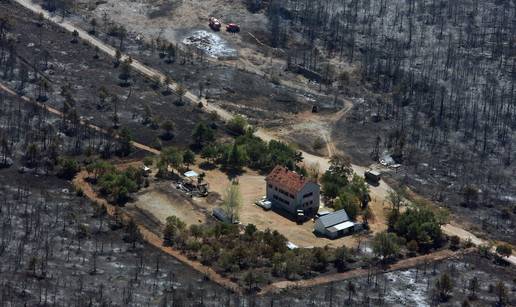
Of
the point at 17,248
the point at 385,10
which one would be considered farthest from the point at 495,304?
the point at 385,10

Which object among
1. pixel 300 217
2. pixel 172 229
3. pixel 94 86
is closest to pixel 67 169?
pixel 172 229

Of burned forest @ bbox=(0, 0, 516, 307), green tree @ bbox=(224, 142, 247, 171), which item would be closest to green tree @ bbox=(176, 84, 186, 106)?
burned forest @ bbox=(0, 0, 516, 307)

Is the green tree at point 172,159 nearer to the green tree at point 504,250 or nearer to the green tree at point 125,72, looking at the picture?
the green tree at point 125,72

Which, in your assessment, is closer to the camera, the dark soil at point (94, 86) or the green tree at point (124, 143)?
the green tree at point (124, 143)

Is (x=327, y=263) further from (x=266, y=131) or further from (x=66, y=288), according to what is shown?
(x=266, y=131)

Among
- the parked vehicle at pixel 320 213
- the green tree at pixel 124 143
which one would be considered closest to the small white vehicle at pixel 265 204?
the parked vehicle at pixel 320 213

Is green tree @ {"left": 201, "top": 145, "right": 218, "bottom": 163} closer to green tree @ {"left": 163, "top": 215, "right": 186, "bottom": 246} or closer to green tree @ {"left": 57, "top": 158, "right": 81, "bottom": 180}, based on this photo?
green tree @ {"left": 57, "top": 158, "right": 81, "bottom": 180}
